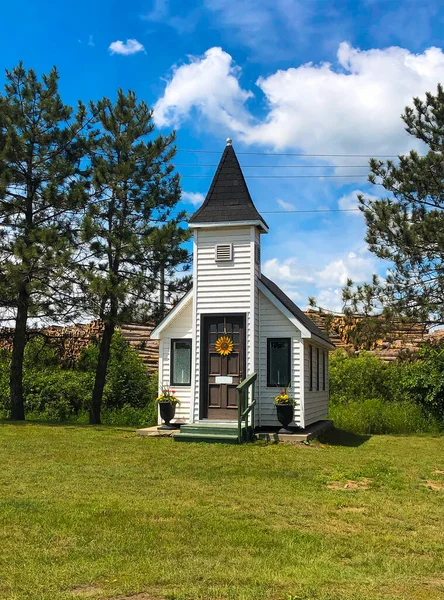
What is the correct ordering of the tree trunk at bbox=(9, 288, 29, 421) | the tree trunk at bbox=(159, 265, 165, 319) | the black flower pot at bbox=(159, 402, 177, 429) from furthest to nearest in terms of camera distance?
the tree trunk at bbox=(159, 265, 165, 319) → the tree trunk at bbox=(9, 288, 29, 421) → the black flower pot at bbox=(159, 402, 177, 429)

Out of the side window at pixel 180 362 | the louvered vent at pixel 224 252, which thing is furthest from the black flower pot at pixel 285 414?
the louvered vent at pixel 224 252

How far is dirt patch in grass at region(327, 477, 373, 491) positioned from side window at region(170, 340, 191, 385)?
6404mm

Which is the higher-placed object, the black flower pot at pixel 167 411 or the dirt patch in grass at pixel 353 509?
the black flower pot at pixel 167 411

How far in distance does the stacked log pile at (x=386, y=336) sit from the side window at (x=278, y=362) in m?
5.23

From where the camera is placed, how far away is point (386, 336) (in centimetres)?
1905

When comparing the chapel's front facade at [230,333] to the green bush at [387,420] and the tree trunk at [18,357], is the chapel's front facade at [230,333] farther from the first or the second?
the tree trunk at [18,357]

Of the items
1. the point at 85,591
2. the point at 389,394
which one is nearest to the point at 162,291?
the point at 389,394

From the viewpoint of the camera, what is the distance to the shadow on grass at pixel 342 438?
14.3m

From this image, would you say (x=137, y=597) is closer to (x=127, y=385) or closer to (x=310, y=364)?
(x=310, y=364)

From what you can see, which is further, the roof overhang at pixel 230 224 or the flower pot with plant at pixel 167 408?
the flower pot with plant at pixel 167 408

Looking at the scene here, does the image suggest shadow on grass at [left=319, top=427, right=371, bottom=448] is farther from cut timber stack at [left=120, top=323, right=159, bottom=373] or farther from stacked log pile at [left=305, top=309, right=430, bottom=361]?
cut timber stack at [left=120, top=323, right=159, bottom=373]

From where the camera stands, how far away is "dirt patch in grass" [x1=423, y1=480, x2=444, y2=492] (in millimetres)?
8670

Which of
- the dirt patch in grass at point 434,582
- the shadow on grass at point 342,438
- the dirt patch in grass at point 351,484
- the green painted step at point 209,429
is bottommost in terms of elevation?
the shadow on grass at point 342,438

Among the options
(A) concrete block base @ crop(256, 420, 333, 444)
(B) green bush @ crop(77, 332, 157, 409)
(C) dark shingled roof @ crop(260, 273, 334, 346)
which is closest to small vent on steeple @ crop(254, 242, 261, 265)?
(C) dark shingled roof @ crop(260, 273, 334, 346)
